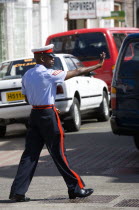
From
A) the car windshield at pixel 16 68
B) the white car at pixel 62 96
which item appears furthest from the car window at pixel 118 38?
the car windshield at pixel 16 68

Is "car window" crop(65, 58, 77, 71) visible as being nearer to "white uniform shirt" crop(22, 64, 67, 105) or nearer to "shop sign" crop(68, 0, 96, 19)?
"white uniform shirt" crop(22, 64, 67, 105)

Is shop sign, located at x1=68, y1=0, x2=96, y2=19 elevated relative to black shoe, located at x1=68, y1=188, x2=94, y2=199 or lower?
lower

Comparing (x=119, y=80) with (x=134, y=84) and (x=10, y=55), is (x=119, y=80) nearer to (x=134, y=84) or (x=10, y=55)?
(x=134, y=84)

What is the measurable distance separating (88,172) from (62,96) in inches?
196

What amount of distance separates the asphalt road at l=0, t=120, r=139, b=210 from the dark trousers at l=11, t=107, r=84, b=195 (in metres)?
0.21

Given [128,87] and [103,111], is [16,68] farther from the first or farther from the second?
[128,87]

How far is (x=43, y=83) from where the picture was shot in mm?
8430

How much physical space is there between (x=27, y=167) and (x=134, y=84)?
2886 millimetres

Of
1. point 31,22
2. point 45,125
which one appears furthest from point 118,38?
point 45,125

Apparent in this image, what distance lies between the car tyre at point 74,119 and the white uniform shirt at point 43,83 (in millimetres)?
7394

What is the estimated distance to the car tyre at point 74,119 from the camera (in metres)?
16.0

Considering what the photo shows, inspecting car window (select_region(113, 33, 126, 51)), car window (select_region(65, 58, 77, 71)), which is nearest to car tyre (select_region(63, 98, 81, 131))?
car window (select_region(65, 58, 77, 71))

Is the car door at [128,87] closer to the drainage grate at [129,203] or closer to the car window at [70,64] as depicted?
the drainage grate at [129,203]

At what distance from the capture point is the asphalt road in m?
8.37
